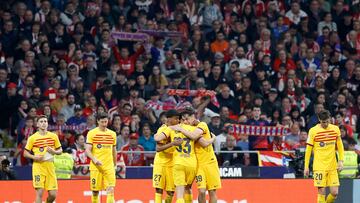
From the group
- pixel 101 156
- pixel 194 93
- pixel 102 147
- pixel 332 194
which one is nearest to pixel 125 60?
pixel 194 93

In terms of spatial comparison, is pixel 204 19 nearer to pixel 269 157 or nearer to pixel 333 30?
pixel 333 30

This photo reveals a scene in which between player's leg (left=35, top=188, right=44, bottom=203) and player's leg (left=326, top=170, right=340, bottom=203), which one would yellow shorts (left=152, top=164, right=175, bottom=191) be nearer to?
player's leg (left=35, top=188, right=44, bottom=203)

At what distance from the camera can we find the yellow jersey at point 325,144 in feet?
89.0

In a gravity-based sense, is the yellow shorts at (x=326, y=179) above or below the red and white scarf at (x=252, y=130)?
below

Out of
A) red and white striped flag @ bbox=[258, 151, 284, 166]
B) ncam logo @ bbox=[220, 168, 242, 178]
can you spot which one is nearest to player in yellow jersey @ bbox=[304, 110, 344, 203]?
ncam logo @ bbox=[220, 168, 242, 178]

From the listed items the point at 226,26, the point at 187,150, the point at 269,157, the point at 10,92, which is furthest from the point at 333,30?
the point at 187,150

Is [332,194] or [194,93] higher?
[194,93]

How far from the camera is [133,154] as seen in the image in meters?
30.8

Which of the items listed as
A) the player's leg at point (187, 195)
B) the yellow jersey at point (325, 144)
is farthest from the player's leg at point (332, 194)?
the player's leg at point (187, 195)

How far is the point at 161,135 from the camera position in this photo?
25.2 metres

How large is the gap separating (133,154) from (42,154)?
4308 millimetres

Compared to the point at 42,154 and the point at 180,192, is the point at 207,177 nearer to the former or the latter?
the point at 180,192

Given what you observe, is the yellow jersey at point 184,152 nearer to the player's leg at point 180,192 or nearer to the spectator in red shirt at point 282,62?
the player's leg at point 180,192

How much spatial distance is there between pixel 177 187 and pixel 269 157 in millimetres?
6113
